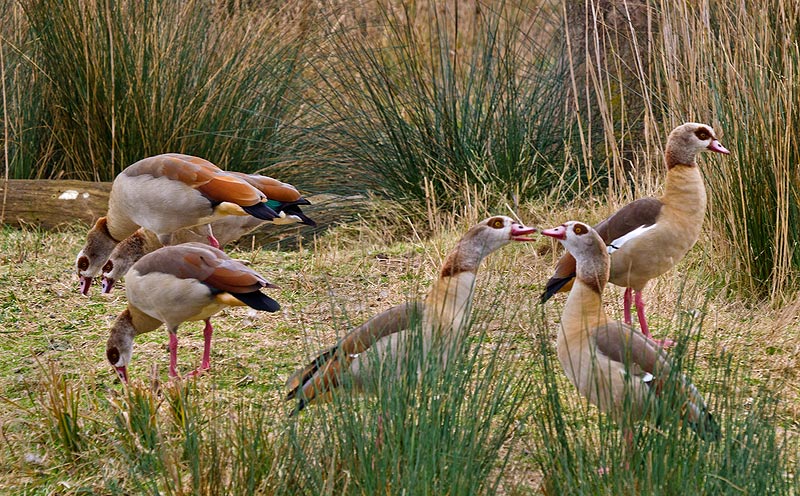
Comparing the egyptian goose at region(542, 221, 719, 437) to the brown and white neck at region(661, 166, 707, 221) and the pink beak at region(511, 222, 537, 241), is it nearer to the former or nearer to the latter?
the pink beak at region(511, 222, 537, 241)

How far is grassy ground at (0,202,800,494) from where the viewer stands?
3.03 meters

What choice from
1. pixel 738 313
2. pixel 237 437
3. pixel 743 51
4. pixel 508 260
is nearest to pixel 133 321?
pixel 237 437

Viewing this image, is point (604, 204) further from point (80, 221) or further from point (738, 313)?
point (80, 221)

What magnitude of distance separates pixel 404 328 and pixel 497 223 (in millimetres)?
532

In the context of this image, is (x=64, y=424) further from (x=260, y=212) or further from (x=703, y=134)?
(x=703, y=134)

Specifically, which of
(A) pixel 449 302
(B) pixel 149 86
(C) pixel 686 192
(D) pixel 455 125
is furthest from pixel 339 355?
(B) pixel 149 86

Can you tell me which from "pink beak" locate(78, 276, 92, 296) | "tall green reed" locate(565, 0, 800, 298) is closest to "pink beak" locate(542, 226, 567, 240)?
"tall green reed" locate(565, 0, 800, 298)

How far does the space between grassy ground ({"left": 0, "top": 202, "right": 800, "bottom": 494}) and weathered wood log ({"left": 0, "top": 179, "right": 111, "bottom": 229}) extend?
0.45 ft

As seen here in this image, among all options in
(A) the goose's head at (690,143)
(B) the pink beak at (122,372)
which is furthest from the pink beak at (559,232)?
(B) the pink beak at (122,372)

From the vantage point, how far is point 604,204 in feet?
22.2

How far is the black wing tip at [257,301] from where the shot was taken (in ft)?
13.2

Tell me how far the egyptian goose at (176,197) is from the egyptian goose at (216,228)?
150mm

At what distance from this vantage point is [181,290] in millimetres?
4078

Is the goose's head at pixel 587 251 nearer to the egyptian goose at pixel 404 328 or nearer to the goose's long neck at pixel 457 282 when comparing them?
the egyptian goose at pixel 404 328
